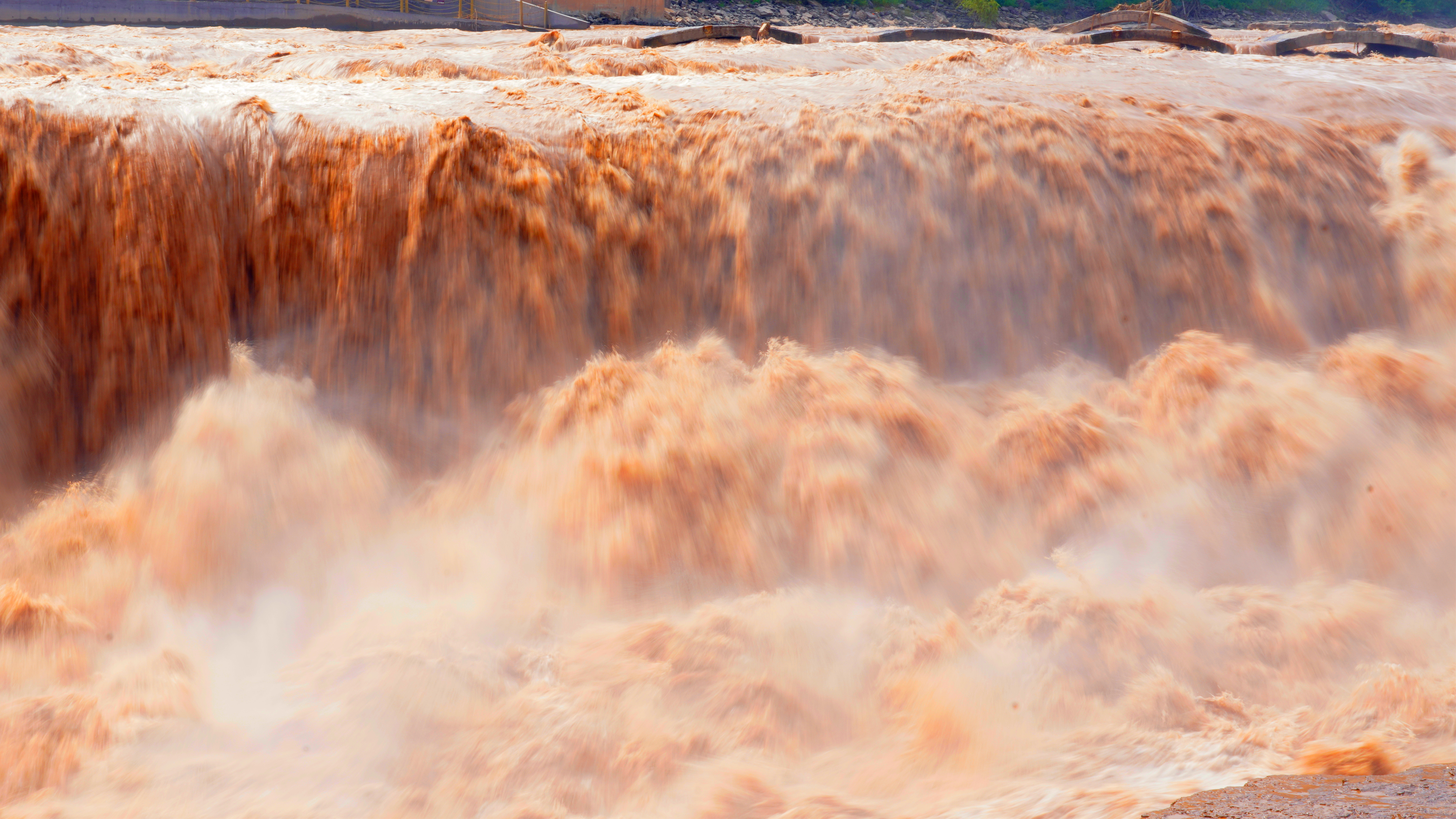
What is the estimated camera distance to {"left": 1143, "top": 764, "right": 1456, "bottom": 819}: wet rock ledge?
2016 mm

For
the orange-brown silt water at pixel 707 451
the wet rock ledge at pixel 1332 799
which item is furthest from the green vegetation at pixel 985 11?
the wet rock ledge at pixel 1332 799

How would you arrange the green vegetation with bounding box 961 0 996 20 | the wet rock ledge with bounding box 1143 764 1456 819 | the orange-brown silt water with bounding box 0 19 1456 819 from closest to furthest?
the wet rock ledge with bounding box 1143 764 1456 819, the orange-brown silt water with bounding box 0 19 1456 819, the green vegetation with bounding box 961 0 996 20

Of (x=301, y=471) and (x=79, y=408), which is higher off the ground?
(x=79, y=408)

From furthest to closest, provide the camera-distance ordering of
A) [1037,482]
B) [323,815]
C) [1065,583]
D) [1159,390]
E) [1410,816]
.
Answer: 1. [1159,390]
2. [1037,482]
3. [1065,583]
4. [323,815]
5. [1410,816]

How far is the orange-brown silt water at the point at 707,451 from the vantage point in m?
2.78

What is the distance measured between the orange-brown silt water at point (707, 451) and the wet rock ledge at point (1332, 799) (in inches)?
7.2

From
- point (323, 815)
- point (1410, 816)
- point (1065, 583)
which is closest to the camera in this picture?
point (1410, 816)

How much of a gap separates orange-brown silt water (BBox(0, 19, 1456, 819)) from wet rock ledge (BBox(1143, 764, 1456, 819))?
18 cm

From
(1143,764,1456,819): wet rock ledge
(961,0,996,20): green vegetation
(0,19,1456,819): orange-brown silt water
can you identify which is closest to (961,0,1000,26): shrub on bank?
(961,0,996,20): green vegetation

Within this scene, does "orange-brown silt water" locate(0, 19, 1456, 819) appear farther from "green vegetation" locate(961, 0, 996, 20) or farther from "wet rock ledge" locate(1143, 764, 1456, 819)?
"green vegetation" locate(961, 0, 996, 20)

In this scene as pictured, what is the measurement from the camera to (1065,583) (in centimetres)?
335

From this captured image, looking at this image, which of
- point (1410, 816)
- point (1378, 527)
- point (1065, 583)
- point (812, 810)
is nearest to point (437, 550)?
point (812, 810)

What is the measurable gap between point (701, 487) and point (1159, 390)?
2.05 meters

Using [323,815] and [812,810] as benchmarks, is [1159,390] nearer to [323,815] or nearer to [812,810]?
[812,810]
